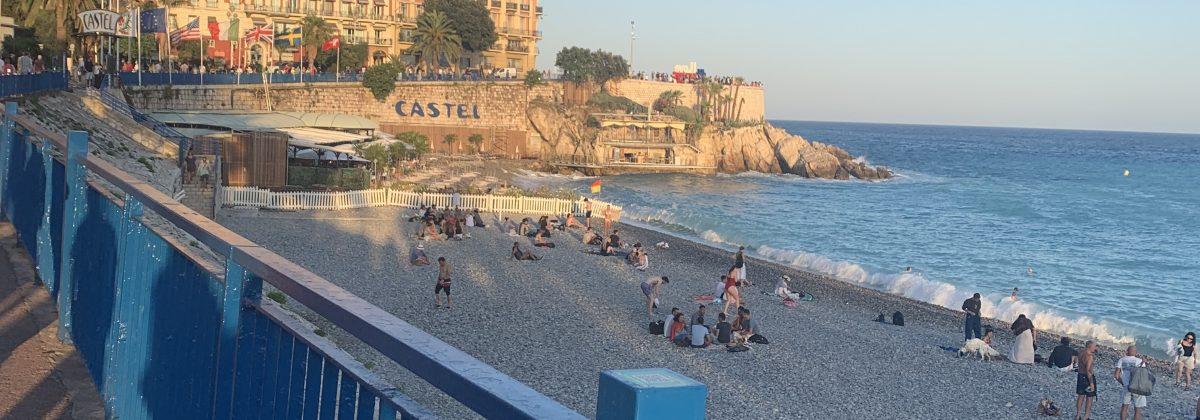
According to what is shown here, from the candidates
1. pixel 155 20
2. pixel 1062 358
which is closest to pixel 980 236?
pixel 1062 358

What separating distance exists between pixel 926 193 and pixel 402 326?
77359 mm

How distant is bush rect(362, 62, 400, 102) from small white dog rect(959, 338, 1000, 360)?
4772 centimetres

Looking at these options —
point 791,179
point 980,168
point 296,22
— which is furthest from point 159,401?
point 980,168

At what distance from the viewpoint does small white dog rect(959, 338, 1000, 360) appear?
2070 centimetres

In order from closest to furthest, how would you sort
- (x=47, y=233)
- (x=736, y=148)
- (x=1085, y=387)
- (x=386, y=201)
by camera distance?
(x=47, y=233) < (x=1085, y=387) < (x=386, y=201) < (x=736, y=148)

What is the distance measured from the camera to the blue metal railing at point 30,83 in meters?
20.6

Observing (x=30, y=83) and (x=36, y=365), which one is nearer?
(x=36, y=365)

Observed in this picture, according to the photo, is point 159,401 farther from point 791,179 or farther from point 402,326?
point 791,179

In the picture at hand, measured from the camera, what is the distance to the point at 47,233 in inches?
279

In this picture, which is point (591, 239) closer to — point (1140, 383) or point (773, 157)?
point (1140, 383)

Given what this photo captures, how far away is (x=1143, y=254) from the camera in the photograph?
4834 centimetres

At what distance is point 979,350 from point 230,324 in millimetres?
19596

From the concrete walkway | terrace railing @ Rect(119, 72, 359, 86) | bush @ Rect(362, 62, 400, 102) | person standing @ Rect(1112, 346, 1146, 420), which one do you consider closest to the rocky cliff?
bush @ Rect(362, 62, 400, 102)

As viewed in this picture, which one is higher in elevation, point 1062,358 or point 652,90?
point 652,90
